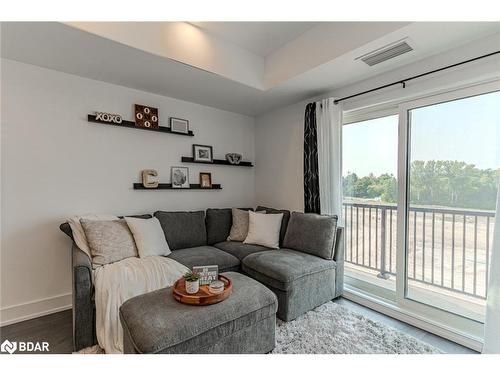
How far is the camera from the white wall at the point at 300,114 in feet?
6.00

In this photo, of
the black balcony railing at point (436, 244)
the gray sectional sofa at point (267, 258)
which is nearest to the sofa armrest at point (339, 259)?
the gray sectional sofa at point (267, 258)

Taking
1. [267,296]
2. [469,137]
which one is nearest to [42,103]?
[267,296]

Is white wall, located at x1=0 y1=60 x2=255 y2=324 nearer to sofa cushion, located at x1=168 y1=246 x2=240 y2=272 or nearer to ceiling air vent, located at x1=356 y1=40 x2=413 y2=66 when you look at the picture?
sofa cushion, located at x1=168 y1=246 x2=240 y2=272

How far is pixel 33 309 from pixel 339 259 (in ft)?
9.95

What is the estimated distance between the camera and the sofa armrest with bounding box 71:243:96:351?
167 centimetres

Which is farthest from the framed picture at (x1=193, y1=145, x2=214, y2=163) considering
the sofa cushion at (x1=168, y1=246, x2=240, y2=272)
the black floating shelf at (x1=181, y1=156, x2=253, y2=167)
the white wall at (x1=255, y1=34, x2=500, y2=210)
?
the sofa cushion at (x1=168, y1=246, x2=240, y2=272)

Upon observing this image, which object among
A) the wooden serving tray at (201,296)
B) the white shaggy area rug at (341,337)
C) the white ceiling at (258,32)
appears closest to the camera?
the wooden serving tray at (201,296)

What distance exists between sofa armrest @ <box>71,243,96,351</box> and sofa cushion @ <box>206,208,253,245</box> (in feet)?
4.84

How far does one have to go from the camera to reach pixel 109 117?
261cm

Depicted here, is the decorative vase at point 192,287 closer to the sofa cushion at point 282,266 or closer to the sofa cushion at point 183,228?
the sofa cushion at point 282,266

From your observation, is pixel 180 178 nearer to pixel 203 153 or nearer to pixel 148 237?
pixel 203 153

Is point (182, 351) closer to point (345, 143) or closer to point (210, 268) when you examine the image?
point (210, 268)

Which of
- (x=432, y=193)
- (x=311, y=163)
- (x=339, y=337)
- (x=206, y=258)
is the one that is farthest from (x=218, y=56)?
(x=339, y=337)

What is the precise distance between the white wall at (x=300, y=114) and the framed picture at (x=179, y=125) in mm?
1234
